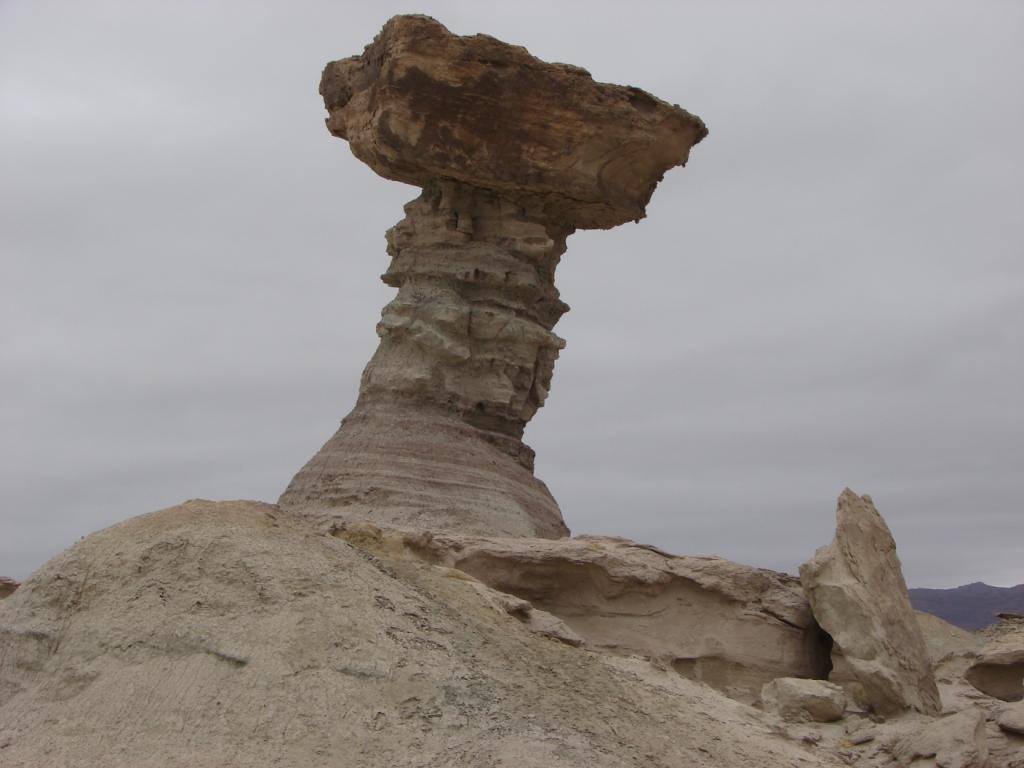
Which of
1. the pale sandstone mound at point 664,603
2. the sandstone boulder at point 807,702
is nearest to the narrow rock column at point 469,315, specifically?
the pale sandstone mound at point 664,603

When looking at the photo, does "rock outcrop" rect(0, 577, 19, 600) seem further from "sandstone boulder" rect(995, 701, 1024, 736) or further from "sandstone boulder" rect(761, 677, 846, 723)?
"sandstone boulder" rect(995, 701, 1024, 736)

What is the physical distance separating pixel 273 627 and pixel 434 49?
8.80 meters

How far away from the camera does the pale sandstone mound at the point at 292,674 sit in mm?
6473

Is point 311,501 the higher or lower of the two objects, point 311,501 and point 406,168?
the lower

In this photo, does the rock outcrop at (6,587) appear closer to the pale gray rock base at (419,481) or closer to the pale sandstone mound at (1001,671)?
the pale gray rock base at (419,481)

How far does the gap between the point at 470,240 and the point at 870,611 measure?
7.20m

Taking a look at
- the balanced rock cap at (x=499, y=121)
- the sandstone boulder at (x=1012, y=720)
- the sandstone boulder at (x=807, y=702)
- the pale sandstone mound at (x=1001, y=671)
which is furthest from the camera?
the balanced rock cap at (x=499, y=121)

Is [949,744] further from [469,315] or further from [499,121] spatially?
[499,121]

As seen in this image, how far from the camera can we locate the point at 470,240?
15.3m

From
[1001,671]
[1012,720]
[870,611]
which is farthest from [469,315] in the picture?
[1012,720]

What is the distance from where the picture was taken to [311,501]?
13.8 metres

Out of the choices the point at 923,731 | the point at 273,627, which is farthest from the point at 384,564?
the point at 923,731

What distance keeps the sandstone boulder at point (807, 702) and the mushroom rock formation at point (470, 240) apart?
4.12 m

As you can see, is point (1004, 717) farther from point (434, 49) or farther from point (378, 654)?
point (434, 49)
